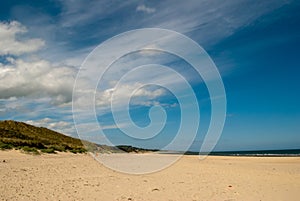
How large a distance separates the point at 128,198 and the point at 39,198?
259cm

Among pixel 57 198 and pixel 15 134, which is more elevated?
pixel 15 134

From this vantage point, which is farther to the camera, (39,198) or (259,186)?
(259,186)

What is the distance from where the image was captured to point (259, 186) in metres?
12.6

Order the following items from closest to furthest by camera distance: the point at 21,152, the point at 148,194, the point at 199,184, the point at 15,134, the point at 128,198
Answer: the point at 128,198 → the point at 148,194 → the point at 199,184 → the point at 21,152 → the point at 15,134

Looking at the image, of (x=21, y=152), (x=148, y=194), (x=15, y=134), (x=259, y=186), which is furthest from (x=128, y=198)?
(x=15, y=134)

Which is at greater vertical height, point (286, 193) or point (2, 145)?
point (2, 145)

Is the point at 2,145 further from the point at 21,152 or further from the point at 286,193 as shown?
the point at 286,193

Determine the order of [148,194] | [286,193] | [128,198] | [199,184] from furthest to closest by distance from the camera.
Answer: [199,184]
[286,193]
[148,194]
[128,198]

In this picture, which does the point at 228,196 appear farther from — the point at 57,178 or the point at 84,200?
the point at 57,178

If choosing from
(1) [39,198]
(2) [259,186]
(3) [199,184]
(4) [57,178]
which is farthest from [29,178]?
(2) [259,186]

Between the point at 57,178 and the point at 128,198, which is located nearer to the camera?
the point at 128,198

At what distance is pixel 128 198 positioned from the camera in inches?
371

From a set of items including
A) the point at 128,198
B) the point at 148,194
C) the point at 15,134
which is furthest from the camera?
the point at 15,134

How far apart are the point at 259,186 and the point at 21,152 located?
1976 cm
